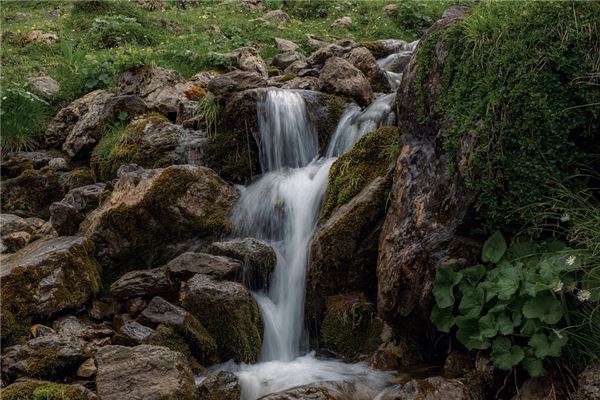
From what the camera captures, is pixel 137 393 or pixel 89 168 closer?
pixel 137 393

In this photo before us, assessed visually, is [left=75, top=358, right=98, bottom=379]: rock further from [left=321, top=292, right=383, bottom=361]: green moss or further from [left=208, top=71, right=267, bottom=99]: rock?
[left=208, top=71, right=267, bottom=99]: rock

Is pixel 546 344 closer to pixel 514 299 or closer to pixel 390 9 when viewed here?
pixel 514 299

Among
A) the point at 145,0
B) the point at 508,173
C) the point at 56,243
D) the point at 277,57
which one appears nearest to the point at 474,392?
the point at 508,173

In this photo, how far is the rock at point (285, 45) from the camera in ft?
43.1

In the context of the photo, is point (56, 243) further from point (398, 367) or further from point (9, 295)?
point (398, 367)

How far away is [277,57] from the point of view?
11.9 metres

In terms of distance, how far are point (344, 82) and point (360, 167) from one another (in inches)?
108

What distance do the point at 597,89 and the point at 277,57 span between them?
900 cm

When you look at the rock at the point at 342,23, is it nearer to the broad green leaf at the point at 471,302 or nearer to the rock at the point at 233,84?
the rock at the point at 233,84

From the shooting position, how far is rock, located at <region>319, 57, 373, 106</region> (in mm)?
7945

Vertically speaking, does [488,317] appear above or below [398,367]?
above

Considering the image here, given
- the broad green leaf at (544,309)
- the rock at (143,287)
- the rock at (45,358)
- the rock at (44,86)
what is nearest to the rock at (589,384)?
the broad green leaf at (544,309)

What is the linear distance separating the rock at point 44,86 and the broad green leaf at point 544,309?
9.65 metres

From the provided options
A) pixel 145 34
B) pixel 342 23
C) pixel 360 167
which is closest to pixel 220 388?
pixel 360 167
